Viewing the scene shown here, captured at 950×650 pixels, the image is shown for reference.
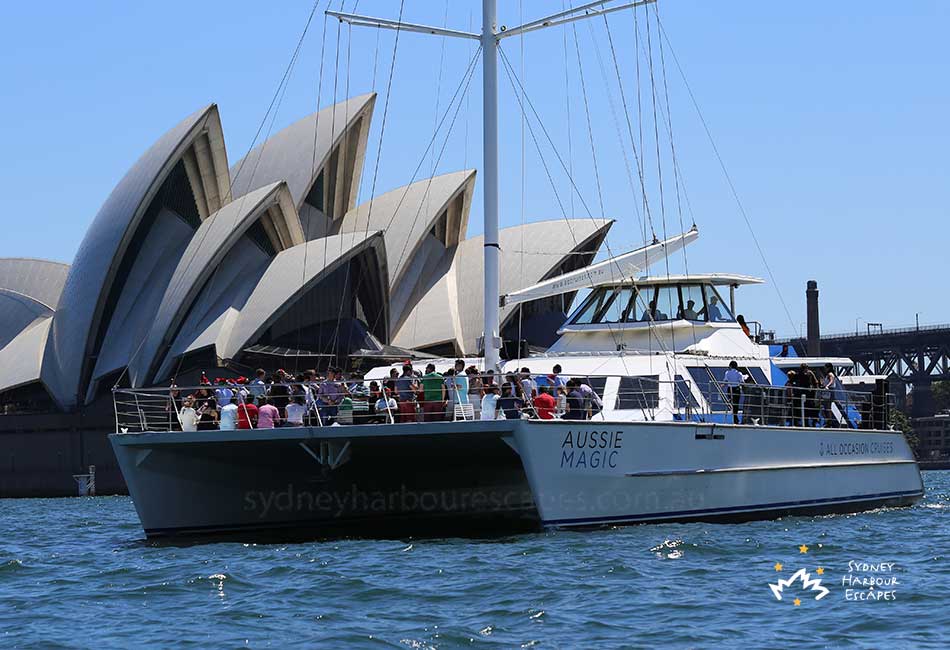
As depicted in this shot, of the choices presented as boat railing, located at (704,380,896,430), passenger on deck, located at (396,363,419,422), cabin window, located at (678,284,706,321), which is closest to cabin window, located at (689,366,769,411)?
boat railing, located at (704,380,896,430)

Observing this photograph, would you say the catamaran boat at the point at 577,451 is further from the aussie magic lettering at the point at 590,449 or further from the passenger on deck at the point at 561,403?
the passenger on deck at the point at 561,403

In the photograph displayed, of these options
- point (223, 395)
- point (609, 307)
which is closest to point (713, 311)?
point (609, 307)

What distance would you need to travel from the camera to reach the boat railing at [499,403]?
16.7m

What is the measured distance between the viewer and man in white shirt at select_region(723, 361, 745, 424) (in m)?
18.5

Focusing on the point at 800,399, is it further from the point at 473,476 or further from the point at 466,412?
the point at 466,412

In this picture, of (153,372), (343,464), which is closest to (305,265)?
(153,372)

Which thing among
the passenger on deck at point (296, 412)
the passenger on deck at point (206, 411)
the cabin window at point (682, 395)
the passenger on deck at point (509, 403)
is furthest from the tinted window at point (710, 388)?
the passenger on deck at point (206, 411)

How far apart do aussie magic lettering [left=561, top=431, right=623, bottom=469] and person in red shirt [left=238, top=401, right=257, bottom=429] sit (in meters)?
3.78

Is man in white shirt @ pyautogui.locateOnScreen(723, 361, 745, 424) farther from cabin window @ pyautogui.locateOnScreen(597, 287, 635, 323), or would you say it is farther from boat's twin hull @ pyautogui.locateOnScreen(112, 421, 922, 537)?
cabin window @ pyautogui.locateOnScreen(597, 287, 635, 323)

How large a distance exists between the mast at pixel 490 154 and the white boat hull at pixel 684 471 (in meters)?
2.96

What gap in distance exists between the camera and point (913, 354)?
9612 cm

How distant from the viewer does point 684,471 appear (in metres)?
17.2

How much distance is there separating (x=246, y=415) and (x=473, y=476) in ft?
10.6

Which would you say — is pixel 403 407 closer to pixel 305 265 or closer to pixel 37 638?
pixel 37 638
